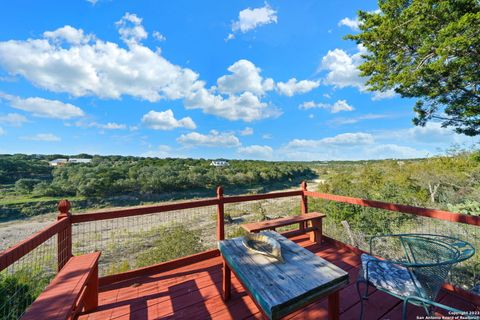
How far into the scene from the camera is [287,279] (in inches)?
61.2

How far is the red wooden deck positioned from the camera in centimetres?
205

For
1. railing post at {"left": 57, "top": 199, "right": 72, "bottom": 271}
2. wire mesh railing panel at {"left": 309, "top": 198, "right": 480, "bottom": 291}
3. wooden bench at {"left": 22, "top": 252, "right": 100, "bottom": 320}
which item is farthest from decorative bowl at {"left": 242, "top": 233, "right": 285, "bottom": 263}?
wire mesh railing panel at {"left": 309, "top": 198, "right": 480, "bottom": 291}

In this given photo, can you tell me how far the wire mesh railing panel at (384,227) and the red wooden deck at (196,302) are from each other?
3.09 metres

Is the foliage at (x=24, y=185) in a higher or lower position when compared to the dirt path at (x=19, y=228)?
higher

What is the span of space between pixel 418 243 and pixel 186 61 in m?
12.3

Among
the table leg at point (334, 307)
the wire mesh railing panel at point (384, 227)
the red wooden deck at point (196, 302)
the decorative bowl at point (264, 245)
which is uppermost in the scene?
the decorative bowl at point (264, 245)

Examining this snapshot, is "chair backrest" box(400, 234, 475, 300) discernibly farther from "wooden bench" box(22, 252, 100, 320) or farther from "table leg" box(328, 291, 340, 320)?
"wooden bench" box(22, 252, 100, 320)

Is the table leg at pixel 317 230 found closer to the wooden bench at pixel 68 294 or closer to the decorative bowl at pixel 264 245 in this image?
the decorative bowl at pixel 264 245

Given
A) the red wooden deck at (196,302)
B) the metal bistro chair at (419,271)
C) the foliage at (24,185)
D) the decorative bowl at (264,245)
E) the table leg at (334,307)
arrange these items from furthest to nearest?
the foliage at (24,185)
the red wooden deck at (196,302)
the decorative bowl at (264,245)
the table leg at (334,307)
the metal bistro chair at (419,271)

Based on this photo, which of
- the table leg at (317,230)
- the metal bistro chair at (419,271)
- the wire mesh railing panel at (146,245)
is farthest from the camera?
the wire mesh railing panel at (146,245)

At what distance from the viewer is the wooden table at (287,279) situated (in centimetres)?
136

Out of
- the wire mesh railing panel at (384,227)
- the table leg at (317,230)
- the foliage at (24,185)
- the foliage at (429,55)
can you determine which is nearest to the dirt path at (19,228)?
the foliage at (24,185)

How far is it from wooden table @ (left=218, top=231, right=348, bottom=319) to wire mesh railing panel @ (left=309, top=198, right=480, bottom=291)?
405 centimetres

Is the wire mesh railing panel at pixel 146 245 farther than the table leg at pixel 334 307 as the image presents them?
Yes
